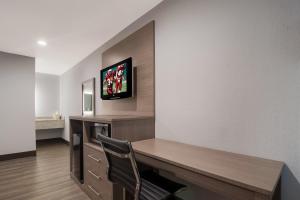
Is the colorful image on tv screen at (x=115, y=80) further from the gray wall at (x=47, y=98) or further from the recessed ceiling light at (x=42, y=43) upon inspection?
the gray wall at (x=47, y=98)

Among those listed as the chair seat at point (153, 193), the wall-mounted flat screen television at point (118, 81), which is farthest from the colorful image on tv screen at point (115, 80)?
the chair seat at point (153, 193)

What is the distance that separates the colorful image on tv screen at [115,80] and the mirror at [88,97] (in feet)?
2.92

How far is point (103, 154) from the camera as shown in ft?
5.97

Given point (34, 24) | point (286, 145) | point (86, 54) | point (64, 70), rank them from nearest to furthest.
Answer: point (286, 145) → point (34, 24) → point (86, 54) → point (64, 70)

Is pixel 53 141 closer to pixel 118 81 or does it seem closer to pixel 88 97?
pixel 88 97

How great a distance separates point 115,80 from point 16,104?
2.96 m

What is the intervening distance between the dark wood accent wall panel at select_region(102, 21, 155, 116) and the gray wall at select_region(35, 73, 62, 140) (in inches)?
171

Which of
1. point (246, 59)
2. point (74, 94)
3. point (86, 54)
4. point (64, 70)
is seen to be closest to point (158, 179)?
point (246, 59)

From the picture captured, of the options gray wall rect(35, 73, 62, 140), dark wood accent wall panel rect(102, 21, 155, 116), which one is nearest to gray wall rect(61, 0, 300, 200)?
dark wood accent wall panel rect(102, 21, 155, 116)

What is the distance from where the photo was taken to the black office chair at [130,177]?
111cm

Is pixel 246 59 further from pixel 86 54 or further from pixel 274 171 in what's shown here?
pixel 86 54

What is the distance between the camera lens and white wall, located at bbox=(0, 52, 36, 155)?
3721 millimetres

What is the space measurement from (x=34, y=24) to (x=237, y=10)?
2.68 m

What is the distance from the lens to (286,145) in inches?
42.1
